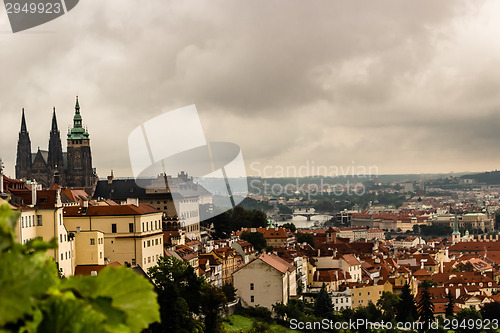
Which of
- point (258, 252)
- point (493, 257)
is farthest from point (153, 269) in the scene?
point (493, 257)

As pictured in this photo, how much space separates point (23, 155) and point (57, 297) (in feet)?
341

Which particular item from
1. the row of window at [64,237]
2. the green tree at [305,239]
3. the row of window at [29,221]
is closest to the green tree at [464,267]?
the green tree at [305,239]

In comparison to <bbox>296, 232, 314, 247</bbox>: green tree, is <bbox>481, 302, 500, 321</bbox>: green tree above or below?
below

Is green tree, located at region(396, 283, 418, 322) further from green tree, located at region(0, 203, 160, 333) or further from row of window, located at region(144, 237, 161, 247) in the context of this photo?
green tree, located at region(0, 203, 160, 333)

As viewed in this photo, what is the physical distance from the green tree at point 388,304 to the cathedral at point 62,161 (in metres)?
57.3

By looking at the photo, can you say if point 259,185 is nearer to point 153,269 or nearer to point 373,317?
point 373,317

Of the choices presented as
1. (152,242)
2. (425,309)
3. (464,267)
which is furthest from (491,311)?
(464,267)

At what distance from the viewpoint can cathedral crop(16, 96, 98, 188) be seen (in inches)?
4026

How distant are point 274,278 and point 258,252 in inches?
774

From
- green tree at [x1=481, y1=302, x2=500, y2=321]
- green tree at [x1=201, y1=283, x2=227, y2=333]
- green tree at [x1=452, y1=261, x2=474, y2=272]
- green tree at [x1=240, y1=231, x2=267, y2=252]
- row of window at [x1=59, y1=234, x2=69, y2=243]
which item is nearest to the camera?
row of window at [x1=59, y1=234, x2=69, y2=243]

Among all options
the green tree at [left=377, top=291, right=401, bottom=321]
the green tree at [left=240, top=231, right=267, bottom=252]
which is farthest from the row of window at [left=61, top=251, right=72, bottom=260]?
the green tree at [left=240, top=231, right=267, bottom=252]

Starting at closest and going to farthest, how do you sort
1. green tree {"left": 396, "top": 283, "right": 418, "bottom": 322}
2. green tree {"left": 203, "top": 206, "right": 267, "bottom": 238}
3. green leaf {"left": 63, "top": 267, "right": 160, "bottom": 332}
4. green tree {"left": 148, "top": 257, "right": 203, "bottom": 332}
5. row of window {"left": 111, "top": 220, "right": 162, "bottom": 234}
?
green leaf {"left": 63, "top": 267, "right": 160, "bottom": 332} → green tree {"left": 148, "top": 257, "right": 203, "bottom": 332} → row of window {"left": 111, "top": 220, "right": 162, "bottom": 234} → green tree {"left": 396, "top": 283, "right": 418, "bottom": 322} → green tree {"left": 203, "top": 206, "right": 267, "bottom": 238}

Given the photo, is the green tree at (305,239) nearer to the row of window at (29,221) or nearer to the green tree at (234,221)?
the green tree at (234,221)

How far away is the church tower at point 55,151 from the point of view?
103 metres
